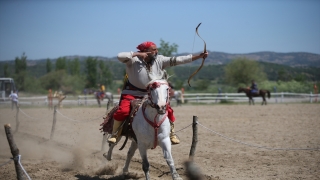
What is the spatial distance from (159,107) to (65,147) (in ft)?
25.4

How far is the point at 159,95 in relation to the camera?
6453mm

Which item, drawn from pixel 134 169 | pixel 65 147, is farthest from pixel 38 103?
pixel 134 169

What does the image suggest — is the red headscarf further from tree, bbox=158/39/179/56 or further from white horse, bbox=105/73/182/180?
tree, bbox=158/39/179/56

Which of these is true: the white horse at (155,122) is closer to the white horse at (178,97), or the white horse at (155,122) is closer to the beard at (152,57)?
the beard at (152,57)

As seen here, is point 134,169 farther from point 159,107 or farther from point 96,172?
point 159,107

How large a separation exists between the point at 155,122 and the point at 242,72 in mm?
70756

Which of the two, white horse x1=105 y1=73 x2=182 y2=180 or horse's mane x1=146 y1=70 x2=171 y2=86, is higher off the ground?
horse's mane x1=146 y1=70 x2=171 y2=86

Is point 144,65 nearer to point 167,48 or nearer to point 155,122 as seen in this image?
point 155,122

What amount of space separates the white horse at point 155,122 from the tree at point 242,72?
226 ft

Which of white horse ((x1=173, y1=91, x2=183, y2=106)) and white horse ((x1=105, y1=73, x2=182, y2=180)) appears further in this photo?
white horse ((x1=173, y1=91, x2=183, y2=106))

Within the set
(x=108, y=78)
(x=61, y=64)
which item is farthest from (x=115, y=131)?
(x=61, y=64)

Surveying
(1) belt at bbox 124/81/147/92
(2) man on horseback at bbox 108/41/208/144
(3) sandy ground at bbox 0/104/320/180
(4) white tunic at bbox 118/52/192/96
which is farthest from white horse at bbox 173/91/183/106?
(4) white tunic at bbox 118/52/192/96

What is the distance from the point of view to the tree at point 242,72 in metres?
75.1

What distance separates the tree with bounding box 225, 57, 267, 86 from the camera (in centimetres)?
7506
